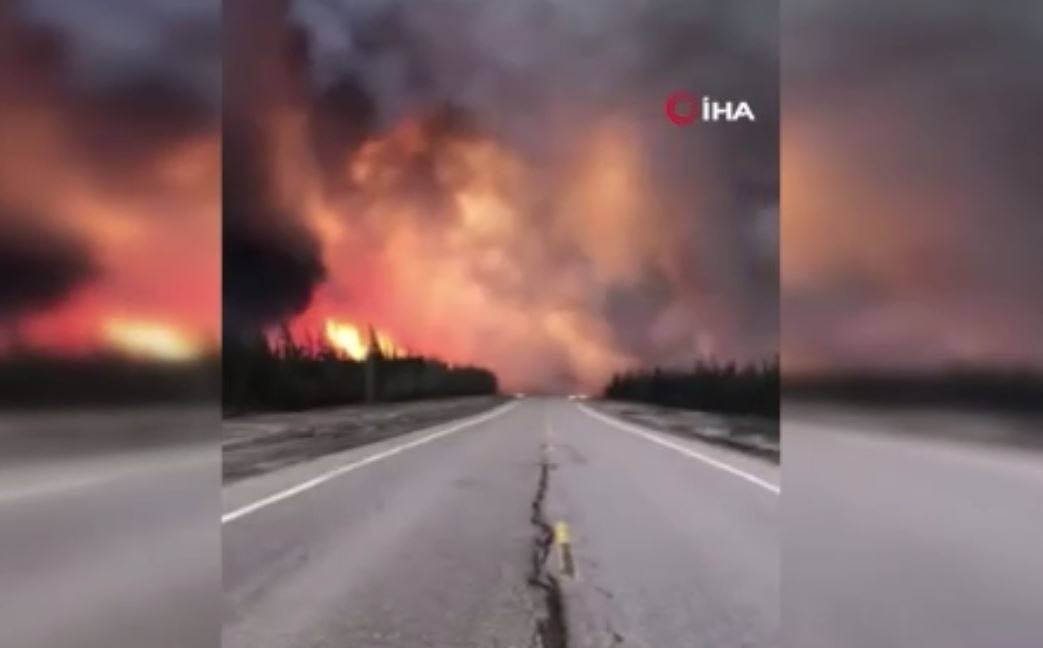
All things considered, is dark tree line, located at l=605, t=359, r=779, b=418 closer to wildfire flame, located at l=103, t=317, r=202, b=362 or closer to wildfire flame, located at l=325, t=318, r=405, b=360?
wildfire flame, located at l=325, t=318, r=405, b=360

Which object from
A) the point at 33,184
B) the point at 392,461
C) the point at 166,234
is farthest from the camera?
the point at 392,461

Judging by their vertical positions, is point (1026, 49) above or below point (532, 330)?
above

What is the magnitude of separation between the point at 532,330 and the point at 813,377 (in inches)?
21.9

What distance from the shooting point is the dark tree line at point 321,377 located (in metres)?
2.03

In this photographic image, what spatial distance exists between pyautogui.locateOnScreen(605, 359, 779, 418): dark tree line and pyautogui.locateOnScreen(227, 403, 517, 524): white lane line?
329mm

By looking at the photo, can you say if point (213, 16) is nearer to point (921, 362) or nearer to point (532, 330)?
point (532, 330)

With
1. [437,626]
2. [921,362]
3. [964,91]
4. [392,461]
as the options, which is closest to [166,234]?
[437,626]

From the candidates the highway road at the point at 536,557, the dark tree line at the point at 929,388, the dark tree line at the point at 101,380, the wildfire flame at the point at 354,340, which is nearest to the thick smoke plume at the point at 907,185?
the dark tree line at the point at 929,388

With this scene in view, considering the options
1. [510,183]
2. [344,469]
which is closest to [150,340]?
[510,183]

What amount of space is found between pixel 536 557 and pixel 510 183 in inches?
39.0

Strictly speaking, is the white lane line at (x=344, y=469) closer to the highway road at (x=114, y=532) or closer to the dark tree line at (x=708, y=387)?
the highway road at (x=114, y=532)

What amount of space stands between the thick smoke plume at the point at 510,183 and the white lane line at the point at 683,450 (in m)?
0.29

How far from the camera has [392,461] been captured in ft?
18.1
